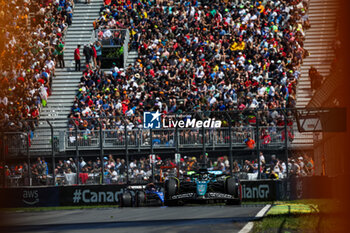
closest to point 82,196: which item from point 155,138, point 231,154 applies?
point 155,138

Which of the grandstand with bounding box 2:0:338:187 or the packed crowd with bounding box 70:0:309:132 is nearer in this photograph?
the grandstand with bounding box 2:0:338:187

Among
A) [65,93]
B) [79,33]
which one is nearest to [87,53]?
[65,93]

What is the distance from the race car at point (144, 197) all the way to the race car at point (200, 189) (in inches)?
72.5

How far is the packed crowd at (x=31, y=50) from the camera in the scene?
83.9 feet

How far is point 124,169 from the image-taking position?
872 inches

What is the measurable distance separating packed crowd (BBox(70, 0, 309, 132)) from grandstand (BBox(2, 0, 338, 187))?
0.05m

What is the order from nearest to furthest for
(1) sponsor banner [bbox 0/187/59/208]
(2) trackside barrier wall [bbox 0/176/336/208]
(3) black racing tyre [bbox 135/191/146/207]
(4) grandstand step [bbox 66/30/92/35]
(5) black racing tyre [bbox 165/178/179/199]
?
(5) black racing tyre [bbox 165/178/179/199] → (3) black racing tyre [bbox 135/191/146/207] → (2) trackside barrier wall [bbox 0/176/336/208] → (1) sponsor banner [bbox 0/187/59/208] → (4) grandstand step [bbox 66/30/92/35]

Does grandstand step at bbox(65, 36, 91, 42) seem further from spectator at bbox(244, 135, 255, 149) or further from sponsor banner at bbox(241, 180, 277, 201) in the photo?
sponsor banner at bbox(241, 180, 277, 201)

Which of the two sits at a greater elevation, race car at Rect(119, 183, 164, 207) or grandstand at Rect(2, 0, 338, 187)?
grandstand at Rect(2, 0, 338, 187)

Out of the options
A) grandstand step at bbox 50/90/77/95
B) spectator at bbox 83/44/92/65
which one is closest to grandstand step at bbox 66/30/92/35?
spectator at bbox 83/44/92/65

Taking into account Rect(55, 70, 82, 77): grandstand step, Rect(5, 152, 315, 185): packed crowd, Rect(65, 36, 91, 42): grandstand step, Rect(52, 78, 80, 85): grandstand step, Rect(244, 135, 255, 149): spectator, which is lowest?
Rect(5, 152, 315, 185): packed crowd

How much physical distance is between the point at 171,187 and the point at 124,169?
5.22 m

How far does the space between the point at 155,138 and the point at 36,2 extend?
41.4ft

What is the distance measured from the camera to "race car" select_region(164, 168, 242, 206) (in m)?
17.2
